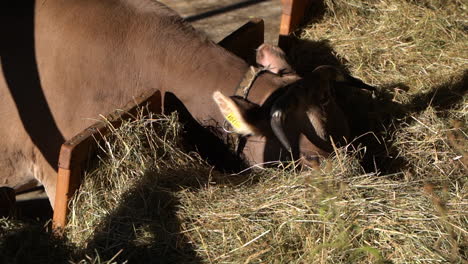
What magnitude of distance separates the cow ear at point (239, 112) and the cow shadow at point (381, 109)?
1.02 metres

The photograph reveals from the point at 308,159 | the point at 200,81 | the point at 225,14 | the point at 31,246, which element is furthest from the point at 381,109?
the point at 225,14

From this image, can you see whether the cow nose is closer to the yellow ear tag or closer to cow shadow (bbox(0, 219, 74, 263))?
the yellow ear tag

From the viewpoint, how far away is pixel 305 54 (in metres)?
5.76

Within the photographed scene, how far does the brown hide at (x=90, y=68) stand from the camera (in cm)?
411

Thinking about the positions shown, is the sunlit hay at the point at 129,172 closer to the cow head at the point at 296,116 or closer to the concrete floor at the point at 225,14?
the cow head at the point at 296,116

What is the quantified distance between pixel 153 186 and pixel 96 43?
123 cm

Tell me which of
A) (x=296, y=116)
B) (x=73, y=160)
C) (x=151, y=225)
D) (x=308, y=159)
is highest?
(x=73, y=160)

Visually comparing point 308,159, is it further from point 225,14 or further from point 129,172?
point 225,14

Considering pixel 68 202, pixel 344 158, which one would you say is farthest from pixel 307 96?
pixel 68 202

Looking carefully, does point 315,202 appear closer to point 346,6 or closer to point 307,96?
point 307,96

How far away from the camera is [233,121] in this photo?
371 centimetres

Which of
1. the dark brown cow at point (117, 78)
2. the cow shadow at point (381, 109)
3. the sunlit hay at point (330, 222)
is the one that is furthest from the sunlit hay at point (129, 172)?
the cow shadow at point (381, 109)

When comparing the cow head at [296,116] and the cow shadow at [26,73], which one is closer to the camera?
the cow head at [296,116]

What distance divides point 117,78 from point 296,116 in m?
1.19
